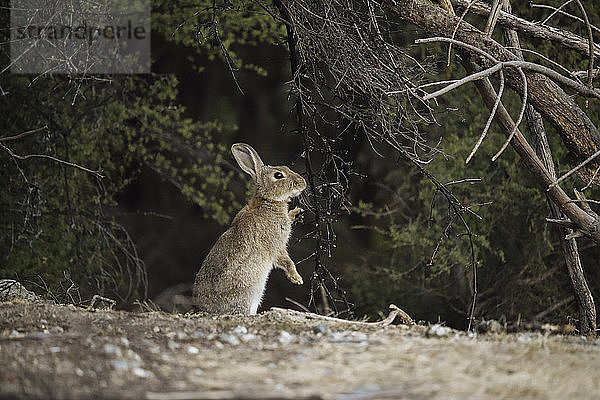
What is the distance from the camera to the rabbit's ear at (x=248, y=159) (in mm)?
6488

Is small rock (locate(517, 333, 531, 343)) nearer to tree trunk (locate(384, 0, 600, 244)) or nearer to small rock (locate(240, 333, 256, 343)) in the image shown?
small rock (locate(240, 333, 256, 343))

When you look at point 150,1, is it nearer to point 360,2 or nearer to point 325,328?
point 360,2

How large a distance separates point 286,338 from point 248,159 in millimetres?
2820

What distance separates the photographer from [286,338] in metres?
3.97

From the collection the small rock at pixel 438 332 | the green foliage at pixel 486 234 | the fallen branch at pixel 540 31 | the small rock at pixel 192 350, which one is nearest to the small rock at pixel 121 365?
the small rock at pixel 192 350

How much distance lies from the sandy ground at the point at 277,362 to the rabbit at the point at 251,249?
4.23 ft

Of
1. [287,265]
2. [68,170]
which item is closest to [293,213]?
[287,265]

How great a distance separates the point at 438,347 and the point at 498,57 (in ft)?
8.83

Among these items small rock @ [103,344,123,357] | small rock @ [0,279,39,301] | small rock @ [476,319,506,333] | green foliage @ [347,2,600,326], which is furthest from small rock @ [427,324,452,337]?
green foliage @ [347,2,600,326]

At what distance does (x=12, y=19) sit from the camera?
22.9 ft

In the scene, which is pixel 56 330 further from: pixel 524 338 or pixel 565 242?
pixel 565 242

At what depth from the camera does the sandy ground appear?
2.88 m

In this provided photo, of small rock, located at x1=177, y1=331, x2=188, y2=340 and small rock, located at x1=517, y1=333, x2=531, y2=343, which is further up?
small rock, located at x1=517, y1=333, x2=531, y2=343

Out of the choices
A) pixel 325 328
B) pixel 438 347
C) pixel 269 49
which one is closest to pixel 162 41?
pixel 269 49
